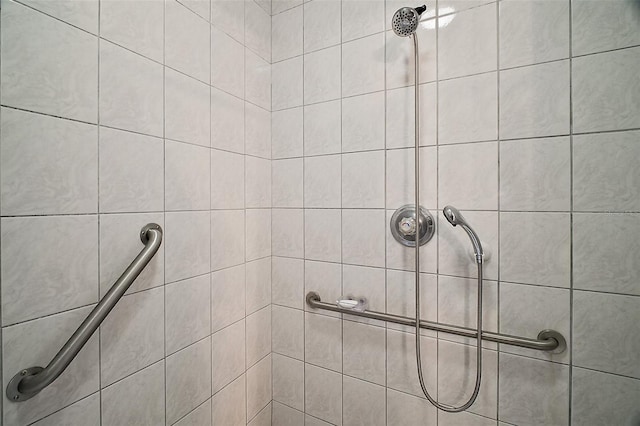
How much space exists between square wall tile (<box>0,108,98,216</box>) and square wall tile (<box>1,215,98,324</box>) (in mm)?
31

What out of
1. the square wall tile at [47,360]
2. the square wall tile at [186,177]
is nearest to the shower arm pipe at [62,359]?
the square wall tile at [47,360]

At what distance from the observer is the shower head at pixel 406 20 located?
799 millimetres

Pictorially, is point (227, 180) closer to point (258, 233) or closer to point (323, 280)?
point (258, 233)

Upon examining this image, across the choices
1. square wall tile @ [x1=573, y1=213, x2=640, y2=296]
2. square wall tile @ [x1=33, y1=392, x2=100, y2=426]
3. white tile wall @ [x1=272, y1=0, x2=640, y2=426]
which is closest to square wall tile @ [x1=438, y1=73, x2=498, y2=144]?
white tile wall @ [x1=272, y1=0, x2=640, y2=426]

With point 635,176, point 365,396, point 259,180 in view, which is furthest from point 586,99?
point 365,396

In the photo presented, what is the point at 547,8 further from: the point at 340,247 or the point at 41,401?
the point at 41,401

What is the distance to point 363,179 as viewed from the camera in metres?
1.05

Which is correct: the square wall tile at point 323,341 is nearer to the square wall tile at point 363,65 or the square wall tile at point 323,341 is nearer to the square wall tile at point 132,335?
the square wall tile at point 132,335

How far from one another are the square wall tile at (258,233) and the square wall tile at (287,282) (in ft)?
0.29

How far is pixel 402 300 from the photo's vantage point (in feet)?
3.23

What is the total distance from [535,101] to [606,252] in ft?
1.57

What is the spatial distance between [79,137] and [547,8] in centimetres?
134

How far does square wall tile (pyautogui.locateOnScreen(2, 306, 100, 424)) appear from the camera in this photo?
0.53 metres

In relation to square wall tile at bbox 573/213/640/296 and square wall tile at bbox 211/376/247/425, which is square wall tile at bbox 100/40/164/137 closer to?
square wall tile at bbox 211/376/247/425
